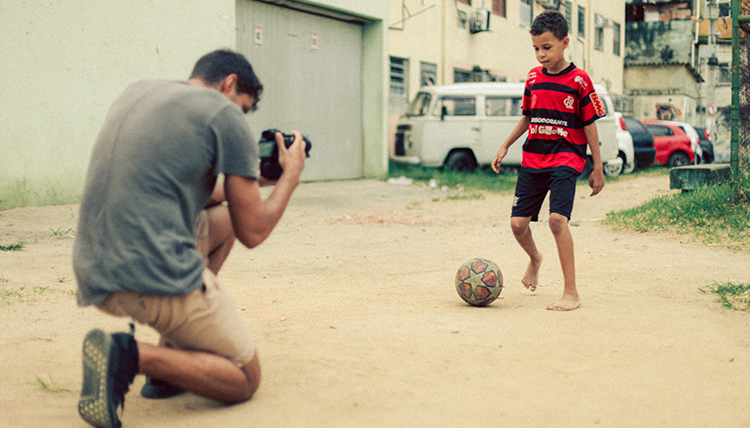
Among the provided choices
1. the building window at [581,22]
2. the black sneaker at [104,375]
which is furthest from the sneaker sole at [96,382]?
the building window at [581,22]

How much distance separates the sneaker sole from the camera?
226cm

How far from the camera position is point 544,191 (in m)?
4.33

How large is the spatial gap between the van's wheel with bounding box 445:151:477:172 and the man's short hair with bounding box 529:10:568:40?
1034 centimetres

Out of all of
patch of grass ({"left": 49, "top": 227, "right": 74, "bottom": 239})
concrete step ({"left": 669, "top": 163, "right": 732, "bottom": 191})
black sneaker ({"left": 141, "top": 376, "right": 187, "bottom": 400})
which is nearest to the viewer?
black sneaker ({"left": 141, "top": 376, "right": 187, "bottom": 400})

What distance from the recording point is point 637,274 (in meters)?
5.14

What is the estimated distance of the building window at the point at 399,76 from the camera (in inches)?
634

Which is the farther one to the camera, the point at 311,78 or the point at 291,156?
the point at 311,78

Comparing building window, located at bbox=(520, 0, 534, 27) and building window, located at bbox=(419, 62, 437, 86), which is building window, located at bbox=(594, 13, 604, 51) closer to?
building window, located at bbox=(520, 0, 534, 27)

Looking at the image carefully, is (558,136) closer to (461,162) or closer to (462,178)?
(462,178)

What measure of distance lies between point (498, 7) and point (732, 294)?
17.5 m

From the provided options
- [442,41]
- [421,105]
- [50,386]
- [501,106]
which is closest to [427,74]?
[442,41]

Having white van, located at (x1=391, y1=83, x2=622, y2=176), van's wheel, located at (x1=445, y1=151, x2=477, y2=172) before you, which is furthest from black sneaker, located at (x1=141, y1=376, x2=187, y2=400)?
van's wheel, located at (x1=445, y1=151, x2=477, y2=172)

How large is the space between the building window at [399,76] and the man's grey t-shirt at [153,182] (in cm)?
1397

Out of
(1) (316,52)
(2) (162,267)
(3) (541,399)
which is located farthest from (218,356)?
(1) (316,52)
